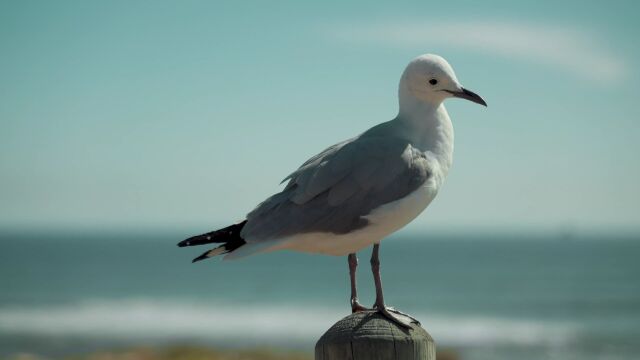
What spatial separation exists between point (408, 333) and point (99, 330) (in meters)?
28.1

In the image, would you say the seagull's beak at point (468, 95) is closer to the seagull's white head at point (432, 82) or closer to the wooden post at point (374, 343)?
the seagull's white head at point (432, 82)

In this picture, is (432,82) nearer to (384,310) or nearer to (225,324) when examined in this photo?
(384,310)

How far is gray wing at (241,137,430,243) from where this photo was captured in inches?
172

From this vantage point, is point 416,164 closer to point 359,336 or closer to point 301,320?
point 359,336

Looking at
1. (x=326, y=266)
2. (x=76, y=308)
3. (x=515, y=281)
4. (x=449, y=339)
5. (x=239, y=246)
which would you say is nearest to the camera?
(x=239, y=246)

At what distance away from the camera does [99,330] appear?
29.8 m

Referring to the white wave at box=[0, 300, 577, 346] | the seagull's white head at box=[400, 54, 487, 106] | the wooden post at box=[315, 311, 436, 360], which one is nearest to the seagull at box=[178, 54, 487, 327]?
the seagull's white head at box=[400, 54, 487, 106]

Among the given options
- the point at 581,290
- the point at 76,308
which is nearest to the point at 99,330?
the point at 76,308

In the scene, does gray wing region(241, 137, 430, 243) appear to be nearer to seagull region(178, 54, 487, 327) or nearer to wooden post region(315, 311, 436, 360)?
seagull region(178, 54, 487, 327)

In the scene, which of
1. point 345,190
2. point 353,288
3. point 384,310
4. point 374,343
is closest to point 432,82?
point 345,190

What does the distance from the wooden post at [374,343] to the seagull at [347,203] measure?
0.68 metres

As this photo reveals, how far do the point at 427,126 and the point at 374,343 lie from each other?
5.82 ft

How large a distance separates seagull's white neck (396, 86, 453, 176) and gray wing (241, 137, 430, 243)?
248mm

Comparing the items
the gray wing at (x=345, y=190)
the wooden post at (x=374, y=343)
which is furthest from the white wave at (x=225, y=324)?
the wooden post at (x=374, y=343)
